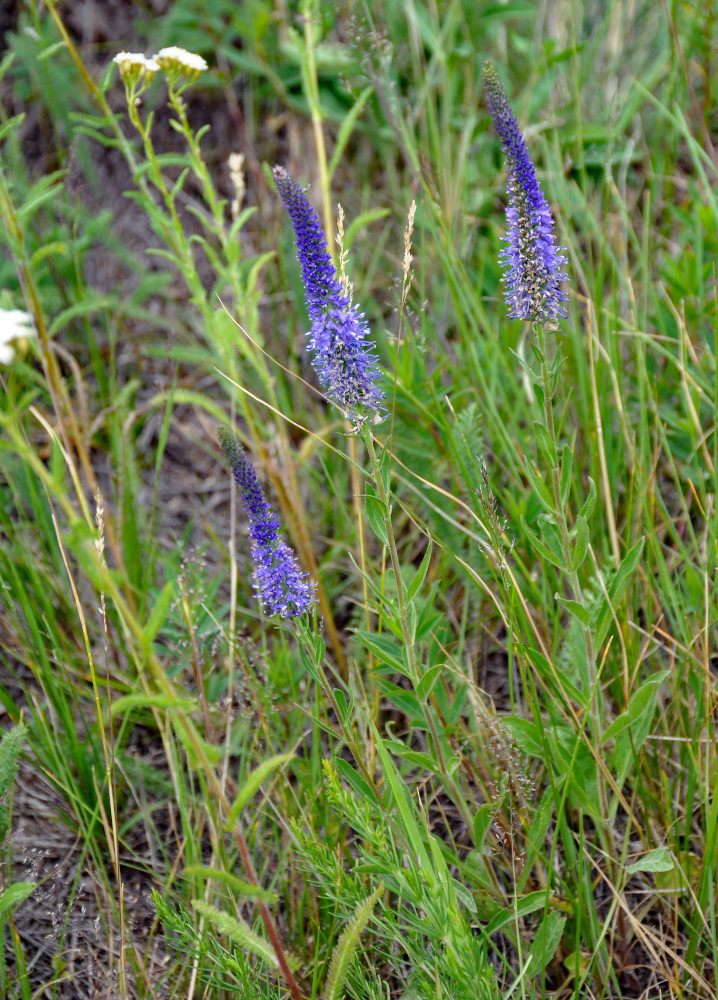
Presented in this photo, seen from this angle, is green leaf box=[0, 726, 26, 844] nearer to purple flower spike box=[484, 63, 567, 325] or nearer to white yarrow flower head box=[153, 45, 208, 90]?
purple flower spike box=[484, 63, 567, 325]

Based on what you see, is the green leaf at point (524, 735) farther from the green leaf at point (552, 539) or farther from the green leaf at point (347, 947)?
the green leaf at point (347, 947)

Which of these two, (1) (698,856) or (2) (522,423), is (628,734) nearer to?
(1) (698,856)

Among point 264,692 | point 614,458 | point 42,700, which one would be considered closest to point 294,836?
point 264,692

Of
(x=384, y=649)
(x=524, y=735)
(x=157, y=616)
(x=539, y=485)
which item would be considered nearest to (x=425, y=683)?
(x=384, y=649)

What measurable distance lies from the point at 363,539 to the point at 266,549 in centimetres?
61

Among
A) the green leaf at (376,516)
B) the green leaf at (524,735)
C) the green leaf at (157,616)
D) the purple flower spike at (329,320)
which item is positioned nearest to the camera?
the green leaf at (157,616)

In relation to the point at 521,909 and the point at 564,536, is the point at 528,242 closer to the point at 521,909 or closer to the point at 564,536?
the point at 564,536

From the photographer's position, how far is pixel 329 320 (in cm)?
170

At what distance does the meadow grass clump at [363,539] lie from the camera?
72.2 inches

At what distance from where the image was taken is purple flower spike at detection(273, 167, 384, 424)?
1.65 m

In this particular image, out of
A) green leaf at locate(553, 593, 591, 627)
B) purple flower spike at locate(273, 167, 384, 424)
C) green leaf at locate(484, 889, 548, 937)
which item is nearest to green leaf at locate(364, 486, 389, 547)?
purple flower spike at locate(273, 167, 384, 424)

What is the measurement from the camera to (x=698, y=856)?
2.22m

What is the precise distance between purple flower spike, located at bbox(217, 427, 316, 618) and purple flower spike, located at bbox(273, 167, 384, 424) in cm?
26

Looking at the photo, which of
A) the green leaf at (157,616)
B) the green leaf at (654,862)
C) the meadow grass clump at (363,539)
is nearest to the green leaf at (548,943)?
the meadow grass clump at (363,539)
